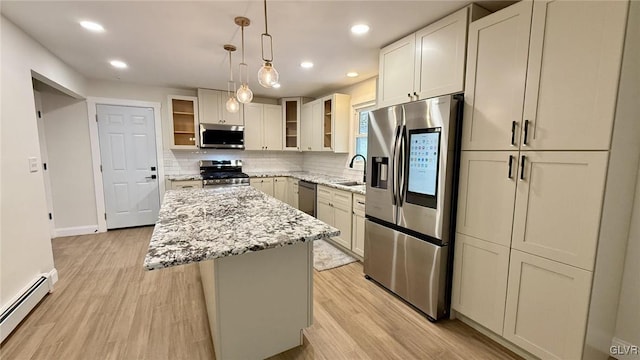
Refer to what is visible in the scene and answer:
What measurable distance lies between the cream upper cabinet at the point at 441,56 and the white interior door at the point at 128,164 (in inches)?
167

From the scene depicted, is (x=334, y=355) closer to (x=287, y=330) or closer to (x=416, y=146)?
(x=287, y=330)

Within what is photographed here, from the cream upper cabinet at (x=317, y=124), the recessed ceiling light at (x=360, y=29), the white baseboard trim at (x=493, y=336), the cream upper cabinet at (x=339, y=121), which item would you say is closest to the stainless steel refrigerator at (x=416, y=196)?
the white baseboard trim at (x=493, y=336)

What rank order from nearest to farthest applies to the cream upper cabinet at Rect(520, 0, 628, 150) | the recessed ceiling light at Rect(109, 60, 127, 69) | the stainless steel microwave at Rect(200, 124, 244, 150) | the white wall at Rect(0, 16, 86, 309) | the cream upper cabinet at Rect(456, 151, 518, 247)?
the cream upper cabinet at Rect(520, 0, 628, 150), the cream upper cabinet at Rect(456, 151, 518, 247), the white wall at Rect(0, 16, 86, 309), the recessed ceiling light at Rect(109, 60, 127, 69), the stainless steel microwave at Rect(200, 124, 244, 150)

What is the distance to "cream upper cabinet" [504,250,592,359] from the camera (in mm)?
1471

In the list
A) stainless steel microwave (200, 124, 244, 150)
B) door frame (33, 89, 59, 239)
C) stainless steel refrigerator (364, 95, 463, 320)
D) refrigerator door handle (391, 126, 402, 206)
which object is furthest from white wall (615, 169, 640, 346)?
door frame (33, 89, 59, 239)

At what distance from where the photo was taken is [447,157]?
1969 millimetres

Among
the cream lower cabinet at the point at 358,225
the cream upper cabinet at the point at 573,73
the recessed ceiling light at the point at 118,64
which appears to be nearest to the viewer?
the cream upper cabinet at the point at 573,73

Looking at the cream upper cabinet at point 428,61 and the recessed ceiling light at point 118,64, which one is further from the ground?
the recessed ceiling light at point 118,64

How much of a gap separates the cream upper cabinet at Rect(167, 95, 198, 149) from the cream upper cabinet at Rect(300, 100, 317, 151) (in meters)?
1.82

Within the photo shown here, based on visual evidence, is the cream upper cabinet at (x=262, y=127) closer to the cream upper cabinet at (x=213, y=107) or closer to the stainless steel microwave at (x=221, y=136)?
the stainless steel microwave at (x=221, y=136)

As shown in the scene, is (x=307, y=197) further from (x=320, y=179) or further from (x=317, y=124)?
(x=317, y=124)

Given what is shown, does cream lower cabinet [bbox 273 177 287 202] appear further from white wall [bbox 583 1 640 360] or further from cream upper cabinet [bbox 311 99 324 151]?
white wall [bbox 583 1 640 360]

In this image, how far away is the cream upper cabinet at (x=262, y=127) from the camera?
195 inches

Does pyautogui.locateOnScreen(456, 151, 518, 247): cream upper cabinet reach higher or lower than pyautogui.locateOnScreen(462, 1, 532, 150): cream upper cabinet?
lower
